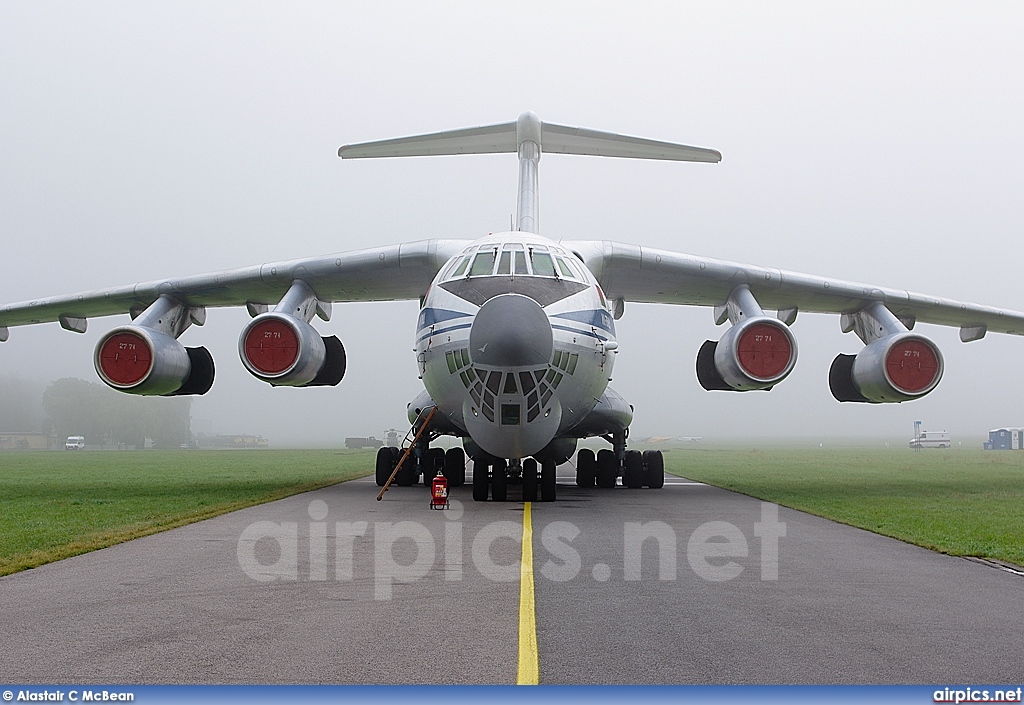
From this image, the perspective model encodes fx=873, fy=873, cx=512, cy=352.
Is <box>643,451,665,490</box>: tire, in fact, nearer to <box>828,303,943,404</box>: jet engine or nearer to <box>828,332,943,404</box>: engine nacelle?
<box>828,303,943,404</box>: jet engine

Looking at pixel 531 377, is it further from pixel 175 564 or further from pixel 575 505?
pixel 175 564

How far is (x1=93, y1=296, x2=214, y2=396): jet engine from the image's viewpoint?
13.7m

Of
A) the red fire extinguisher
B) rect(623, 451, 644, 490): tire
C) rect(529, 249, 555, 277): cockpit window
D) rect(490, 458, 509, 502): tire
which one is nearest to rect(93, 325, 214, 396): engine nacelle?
the red fire extinguisher

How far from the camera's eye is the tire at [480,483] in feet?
40.3

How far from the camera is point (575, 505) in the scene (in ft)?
39.1

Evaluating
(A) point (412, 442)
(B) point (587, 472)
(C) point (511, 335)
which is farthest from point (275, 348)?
(B) point (587, 472)

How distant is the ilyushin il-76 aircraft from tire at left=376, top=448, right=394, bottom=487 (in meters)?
0.03

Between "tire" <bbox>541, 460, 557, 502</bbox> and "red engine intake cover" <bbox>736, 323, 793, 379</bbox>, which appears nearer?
"tire" <bbox>541, 460, 557, 502</bbox>

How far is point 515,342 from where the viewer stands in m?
9.44

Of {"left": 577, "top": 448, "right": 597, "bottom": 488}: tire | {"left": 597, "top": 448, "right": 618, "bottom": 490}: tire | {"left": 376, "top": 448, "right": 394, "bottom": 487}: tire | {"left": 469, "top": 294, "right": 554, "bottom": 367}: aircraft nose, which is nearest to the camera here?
{"left": 469, "top": 294, "right": 554, "bottom": 367}: aircraft nose

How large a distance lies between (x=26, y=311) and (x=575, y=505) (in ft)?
33.7

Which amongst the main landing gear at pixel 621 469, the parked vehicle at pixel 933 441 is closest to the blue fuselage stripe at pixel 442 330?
the main landing gear at pixel 621 469

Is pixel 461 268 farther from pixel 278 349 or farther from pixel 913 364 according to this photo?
pixel 913 364

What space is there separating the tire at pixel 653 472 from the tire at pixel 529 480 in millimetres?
4626
